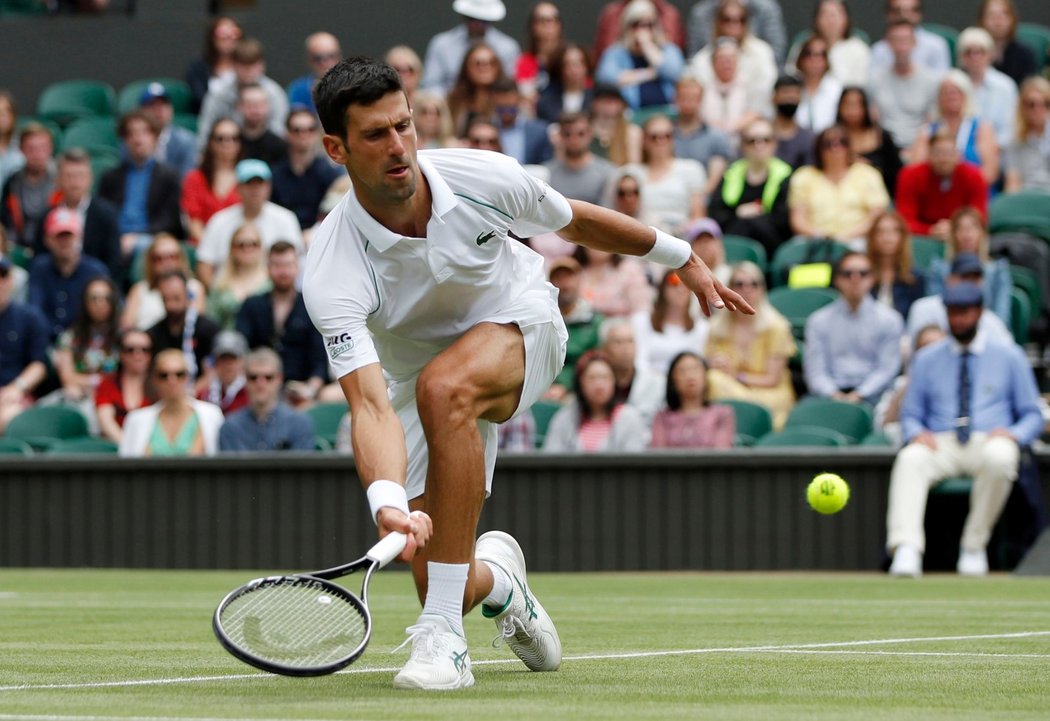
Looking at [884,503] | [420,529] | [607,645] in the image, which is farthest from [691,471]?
[420,529]

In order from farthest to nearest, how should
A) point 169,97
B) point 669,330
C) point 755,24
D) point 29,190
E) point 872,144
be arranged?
point 169,97 < point 755,24 < point 29,190 < point 872,144 < point 669,330

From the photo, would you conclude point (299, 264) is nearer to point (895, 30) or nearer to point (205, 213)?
point (205, 213)

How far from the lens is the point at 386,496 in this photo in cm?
453

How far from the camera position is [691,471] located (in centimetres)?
1184

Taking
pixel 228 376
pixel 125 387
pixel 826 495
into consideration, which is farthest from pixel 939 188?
pixel 125 387

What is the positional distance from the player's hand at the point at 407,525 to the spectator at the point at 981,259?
8340 mm

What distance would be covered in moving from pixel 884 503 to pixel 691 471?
3.89 ft

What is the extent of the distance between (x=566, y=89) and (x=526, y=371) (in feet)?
34.6

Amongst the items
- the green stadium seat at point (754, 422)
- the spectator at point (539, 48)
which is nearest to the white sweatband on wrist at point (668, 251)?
the green stadium seat at point (754, 422)

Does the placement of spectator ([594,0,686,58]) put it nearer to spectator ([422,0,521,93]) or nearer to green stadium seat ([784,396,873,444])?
spectator ([422,0,521,93])

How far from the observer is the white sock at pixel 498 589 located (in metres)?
5.34

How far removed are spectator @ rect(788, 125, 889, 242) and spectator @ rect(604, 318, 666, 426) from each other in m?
2.03

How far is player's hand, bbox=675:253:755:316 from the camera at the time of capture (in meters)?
5.44

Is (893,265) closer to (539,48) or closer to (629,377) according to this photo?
(629,377)
